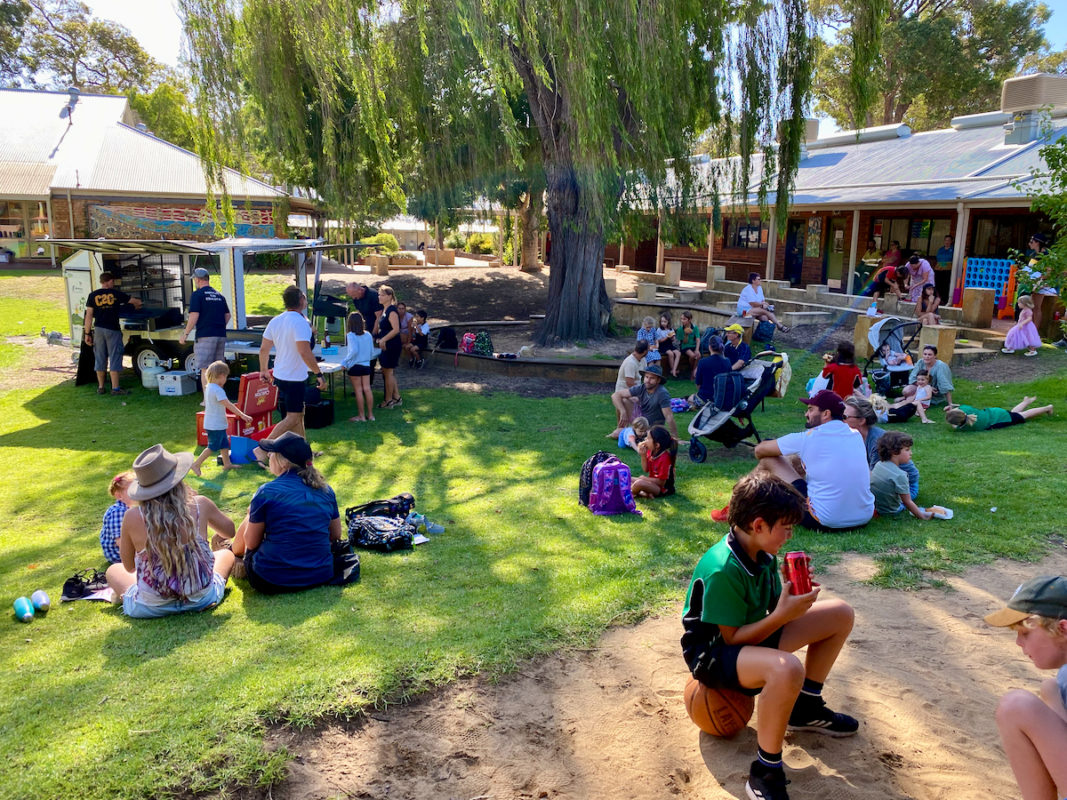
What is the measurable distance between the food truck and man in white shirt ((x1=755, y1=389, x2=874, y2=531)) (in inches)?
316

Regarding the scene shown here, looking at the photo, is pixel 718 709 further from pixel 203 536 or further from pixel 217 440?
pixel 217 440

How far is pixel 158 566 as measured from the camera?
4.55 metres

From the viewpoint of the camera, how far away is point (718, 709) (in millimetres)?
3404

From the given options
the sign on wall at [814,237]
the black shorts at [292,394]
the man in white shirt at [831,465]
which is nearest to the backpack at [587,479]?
the man in white shirt at [831,465]

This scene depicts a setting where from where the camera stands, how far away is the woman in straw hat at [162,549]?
446cm

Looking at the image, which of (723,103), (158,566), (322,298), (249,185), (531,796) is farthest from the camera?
(249,185)

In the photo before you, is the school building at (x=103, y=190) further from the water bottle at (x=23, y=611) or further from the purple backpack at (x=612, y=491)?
the water bottle at (x=23, y=611)

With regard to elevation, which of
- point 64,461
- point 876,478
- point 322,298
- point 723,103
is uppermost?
point 723,103

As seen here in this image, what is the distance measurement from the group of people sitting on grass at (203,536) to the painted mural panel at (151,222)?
24056 millimetres

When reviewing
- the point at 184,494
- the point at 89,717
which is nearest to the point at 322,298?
the point at 184,494

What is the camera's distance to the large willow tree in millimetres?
11766

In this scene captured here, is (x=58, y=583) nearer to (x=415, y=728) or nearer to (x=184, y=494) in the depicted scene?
(x=184, y=494)

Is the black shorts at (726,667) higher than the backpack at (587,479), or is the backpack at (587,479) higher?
the black shorts at (726,667)

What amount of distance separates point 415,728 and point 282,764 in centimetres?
60
